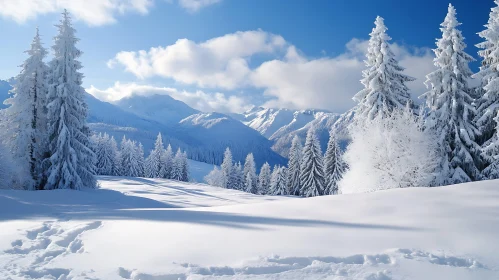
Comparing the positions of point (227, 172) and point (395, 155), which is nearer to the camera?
point (395, 155)

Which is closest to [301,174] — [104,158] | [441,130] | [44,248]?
[441,130]

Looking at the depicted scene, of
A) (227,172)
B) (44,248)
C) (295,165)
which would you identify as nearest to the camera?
(44,248)

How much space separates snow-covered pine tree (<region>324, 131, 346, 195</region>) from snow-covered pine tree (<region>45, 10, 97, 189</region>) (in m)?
32.1

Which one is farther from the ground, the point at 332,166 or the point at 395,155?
the point at 395,155

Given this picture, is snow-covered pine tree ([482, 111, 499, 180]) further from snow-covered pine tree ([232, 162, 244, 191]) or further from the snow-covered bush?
snow-covered pine tree ([232, 162, 244, 191])

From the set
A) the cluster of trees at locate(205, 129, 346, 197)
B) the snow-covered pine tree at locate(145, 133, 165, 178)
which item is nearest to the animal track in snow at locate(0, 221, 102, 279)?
the cluster of trees at locate(205, 129, 346, 197)

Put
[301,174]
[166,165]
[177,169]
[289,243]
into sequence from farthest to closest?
[166,165]
[177,169]
[301,174]
[289,243]

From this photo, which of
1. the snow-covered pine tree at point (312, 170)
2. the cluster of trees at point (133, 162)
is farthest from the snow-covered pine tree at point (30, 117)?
the cluster of trees at point (133, 162)

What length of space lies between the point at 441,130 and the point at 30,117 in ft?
103

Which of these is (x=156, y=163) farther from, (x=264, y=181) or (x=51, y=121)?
(x=51, y=121)

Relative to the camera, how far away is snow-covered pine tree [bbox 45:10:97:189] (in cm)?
2158

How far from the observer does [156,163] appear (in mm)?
68000

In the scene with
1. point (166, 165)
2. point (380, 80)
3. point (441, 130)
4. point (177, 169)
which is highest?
point (380, 80)

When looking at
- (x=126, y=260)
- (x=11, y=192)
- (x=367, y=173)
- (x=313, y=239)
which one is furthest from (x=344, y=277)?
(x=11, y=192)
